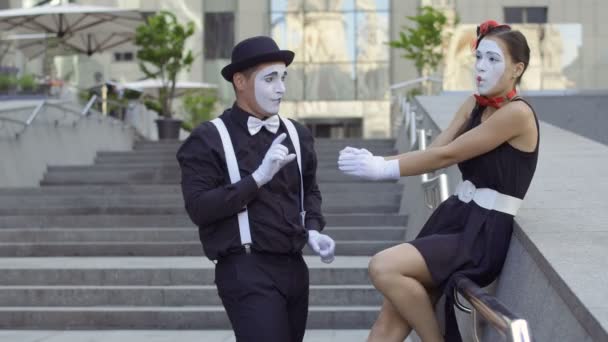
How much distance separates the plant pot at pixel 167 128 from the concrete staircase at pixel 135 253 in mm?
6829

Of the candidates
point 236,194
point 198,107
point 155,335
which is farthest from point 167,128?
point 236,194

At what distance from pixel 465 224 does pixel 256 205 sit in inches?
33.6

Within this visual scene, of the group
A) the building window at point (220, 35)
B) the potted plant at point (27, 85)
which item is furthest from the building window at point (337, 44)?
the potted plant at point (27, 85)

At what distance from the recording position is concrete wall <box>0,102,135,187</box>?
52.8 feet

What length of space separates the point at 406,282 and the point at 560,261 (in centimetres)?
60

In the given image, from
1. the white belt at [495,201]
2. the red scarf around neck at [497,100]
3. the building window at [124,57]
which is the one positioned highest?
the red scarf around neck at [497,100]

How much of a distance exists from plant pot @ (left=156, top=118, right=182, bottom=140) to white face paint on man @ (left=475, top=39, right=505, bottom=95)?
19801 millimetres

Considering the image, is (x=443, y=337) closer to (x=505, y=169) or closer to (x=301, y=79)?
(x=505, y=169)

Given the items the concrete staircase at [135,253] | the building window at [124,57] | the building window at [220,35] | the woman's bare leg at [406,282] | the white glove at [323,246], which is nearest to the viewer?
the woman's bare leg at [406,282]

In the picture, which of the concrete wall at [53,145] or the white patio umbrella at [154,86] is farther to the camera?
the white patio umbrella at [154,86]

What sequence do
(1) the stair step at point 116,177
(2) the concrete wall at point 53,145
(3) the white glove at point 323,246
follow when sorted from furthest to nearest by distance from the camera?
(1) the stair step at point 116,177 < (2) the concrete wall at point 53,145 < (3) the white glove at point 323,246

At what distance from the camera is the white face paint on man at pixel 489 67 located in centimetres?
454

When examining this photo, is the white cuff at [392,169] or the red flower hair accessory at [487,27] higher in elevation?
the red flower hair accessory at [487,27]

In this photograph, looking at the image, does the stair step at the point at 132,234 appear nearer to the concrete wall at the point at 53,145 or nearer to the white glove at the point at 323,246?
the concrete wall at the point at 53,145
